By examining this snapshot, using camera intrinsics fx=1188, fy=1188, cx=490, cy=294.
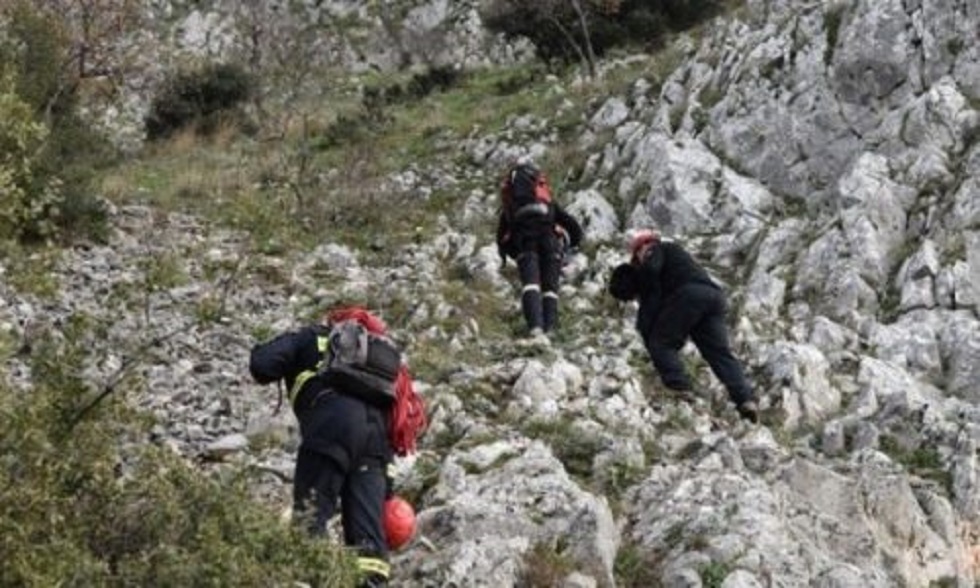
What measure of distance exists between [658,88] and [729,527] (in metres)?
13.2

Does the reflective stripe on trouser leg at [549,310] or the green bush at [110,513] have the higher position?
the green bush at [110,513]

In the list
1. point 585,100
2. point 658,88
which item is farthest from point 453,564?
point 585,100

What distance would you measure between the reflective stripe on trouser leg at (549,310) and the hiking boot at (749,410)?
2664 mm

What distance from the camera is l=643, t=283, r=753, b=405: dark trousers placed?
1045cm

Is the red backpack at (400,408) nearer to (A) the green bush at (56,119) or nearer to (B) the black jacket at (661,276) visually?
(B) the black jacket at (661,276)

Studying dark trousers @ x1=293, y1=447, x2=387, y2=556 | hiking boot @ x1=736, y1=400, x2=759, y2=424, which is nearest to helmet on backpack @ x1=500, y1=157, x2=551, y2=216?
hiking boot @ x1=736, y1=400, x2=759, y2=424

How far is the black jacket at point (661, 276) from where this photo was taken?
10.7m

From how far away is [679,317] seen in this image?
10555 millimetres

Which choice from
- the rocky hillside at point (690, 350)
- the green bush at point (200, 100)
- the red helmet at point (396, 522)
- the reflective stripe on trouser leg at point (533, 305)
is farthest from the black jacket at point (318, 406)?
the green bush at point (200, 100)

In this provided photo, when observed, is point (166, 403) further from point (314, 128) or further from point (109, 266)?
point (314, 128)

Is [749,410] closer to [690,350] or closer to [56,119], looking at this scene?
[690,350]

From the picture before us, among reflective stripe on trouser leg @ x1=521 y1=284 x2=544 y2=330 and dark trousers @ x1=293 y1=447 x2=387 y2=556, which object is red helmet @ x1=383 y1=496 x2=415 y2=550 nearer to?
dark trousers @ x1=293 y1=447 x2=387 y2=556

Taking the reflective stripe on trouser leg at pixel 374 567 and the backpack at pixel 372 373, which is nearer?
the reflective stripe on trouser leg at pixel 374 567

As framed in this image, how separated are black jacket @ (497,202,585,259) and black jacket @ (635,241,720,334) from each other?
1478mm
